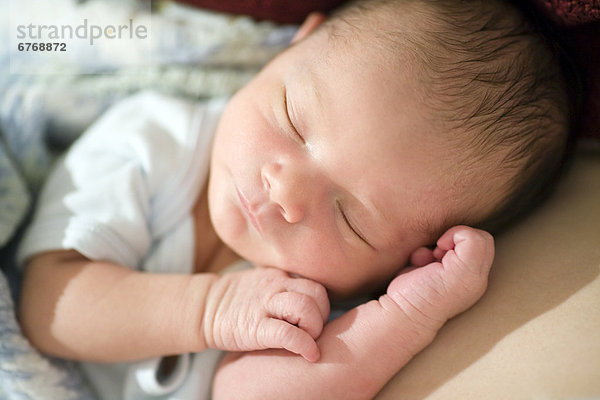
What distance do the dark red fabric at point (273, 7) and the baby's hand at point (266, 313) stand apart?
78 centimetres

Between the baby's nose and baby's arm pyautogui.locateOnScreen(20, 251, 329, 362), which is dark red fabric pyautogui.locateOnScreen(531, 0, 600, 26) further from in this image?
baby's arm pyautogui.locateOnScreen(20, 251, 329, 362)

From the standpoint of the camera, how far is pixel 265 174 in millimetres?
1011

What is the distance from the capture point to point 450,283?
0.96 metres

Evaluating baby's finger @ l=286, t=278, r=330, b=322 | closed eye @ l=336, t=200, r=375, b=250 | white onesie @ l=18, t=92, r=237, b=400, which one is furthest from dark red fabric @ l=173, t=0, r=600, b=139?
baby's finger @ l=286, t=278, r=330, b=322

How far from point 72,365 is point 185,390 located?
29 cm

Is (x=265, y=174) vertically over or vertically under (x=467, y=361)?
over

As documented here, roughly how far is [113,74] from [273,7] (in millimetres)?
514

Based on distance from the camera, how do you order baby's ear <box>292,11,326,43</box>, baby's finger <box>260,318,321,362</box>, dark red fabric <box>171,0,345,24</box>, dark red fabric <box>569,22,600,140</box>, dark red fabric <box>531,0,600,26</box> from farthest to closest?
dark red fabric <box>171,0,345,24</box> → baby's ear <box>292,11,326,43</box> → dark red fabric <box>569,22,600,140</box> → dark red fabric <box>531,0,600,26</box> → baby's finger <box>260,318,321,362</box>

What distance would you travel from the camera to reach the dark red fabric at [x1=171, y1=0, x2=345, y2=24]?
1.45 m

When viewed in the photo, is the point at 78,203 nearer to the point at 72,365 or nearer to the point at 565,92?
the point at 72,365

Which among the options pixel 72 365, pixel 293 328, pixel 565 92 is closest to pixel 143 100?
pixel 72 365

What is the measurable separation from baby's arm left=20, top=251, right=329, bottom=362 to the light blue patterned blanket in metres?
0.40

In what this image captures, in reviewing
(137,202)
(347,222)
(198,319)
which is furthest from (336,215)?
(137,202)

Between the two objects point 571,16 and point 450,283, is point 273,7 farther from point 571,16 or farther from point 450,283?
point 450,283
